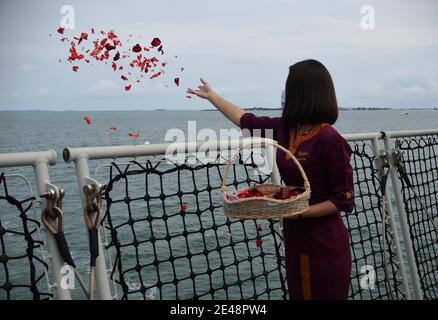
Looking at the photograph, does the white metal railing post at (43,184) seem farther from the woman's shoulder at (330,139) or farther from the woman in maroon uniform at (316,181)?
the woman's shoulder at (330,139)

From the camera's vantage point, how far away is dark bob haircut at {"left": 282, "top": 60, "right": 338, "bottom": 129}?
251 centimetres

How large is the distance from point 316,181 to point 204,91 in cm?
107

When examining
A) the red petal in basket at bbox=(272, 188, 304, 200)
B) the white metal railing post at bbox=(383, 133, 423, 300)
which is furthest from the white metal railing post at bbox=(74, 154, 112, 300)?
the white metal railing post at bbox=(383, 133, 423, 300)

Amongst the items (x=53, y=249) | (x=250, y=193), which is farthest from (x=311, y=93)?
(x=53, y=249)

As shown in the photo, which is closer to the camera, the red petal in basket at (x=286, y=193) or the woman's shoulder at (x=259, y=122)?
the red petal in basket at (x=286, y=193)

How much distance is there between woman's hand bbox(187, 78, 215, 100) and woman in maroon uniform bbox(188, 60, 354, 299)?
2.17 feet

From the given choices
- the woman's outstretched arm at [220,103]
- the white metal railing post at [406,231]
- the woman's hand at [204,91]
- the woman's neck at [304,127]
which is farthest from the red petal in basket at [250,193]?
the white metal railing post at [406,231]

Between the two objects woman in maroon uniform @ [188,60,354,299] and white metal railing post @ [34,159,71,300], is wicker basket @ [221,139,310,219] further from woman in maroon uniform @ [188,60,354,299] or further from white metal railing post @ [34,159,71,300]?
white metal railing post @ [34,159,71,300]

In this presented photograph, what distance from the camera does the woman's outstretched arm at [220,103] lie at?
3.08 meters

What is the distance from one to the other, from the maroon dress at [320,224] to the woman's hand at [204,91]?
0.68 metres

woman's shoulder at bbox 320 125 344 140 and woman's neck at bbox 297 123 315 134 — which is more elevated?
woman's neck at bbox 297 123 315 134

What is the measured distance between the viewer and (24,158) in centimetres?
233
